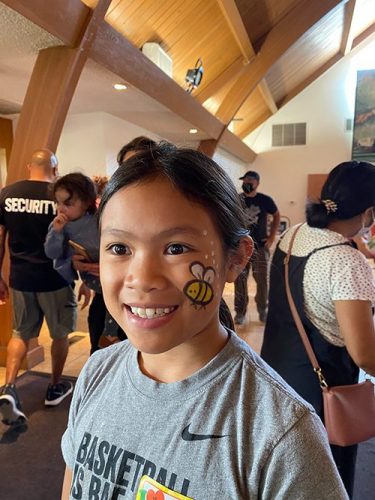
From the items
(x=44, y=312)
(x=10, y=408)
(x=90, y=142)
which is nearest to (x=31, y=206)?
(x=44, y=312)

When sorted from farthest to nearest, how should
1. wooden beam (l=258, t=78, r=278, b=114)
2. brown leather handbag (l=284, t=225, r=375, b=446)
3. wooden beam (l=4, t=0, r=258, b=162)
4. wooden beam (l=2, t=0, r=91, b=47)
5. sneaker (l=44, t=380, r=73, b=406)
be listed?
wooden beam (l=258, t=78, r=278, b=114) < sneaker (l=44, t=380, r=73, b=406) < wooden beam (l=4, t=0, r=258, b=162) < wooden beam (l=2, t=0, r=91, b=47) < brown leather handbag (l=284, t=225, r=375, b=446)

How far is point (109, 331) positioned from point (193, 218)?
5.69 feet

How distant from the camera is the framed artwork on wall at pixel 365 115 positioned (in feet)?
30.5

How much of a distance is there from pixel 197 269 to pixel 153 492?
1.17ft

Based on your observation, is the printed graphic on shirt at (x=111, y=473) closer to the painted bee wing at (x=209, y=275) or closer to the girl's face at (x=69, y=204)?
the painted bee wing at (x=209, y=275)

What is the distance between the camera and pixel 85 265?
6.69 ft

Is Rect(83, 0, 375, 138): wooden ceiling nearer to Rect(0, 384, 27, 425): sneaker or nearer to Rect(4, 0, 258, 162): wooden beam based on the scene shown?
Rect(4, 0, 258, 162): wooden beam

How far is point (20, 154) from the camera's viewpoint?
2.54m

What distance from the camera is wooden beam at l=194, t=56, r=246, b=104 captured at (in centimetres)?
559

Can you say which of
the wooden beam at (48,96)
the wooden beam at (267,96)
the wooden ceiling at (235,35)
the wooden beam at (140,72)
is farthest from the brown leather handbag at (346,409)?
the wooden beam at (267,96)

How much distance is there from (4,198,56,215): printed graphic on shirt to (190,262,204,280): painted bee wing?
6.02 ft

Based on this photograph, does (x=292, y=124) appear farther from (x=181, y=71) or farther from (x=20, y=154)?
(x=20, y=154)

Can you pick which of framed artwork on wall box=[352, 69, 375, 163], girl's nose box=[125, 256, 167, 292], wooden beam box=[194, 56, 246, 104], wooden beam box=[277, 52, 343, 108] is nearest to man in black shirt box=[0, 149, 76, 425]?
girl's nose box=[125, 256, 167, 292]

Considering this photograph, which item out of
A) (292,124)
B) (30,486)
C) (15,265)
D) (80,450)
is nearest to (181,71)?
(15,265)
